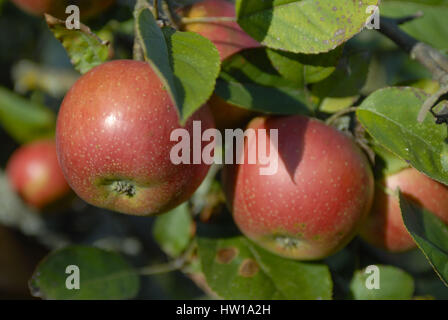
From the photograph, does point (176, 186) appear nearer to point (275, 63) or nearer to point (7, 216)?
point (275, 63)

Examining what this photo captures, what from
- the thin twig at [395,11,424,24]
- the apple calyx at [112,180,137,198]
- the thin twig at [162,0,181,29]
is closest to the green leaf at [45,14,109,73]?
the thin twig at [162,0,181,29]

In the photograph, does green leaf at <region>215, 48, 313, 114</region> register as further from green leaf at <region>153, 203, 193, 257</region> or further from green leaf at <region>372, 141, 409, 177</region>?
green leaf at <region>153, 203, 193, 257</region>

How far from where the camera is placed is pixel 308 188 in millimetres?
736

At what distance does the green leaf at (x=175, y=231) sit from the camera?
116cm

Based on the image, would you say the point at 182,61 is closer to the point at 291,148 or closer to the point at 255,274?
the point at 291,148

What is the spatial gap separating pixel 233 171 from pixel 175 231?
422mm

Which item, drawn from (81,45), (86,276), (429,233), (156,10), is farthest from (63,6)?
(429,233)

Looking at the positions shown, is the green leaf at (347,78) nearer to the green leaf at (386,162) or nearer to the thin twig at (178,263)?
the green leaf at (386,162)

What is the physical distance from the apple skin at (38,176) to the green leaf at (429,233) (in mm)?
877

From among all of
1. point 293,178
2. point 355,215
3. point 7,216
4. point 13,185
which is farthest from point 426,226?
point 7,216

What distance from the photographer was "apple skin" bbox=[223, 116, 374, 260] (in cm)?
74

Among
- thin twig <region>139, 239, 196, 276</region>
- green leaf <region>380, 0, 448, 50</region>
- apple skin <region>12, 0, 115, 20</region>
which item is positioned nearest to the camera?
apple skin <region>12, 0, 115, 20</region>
